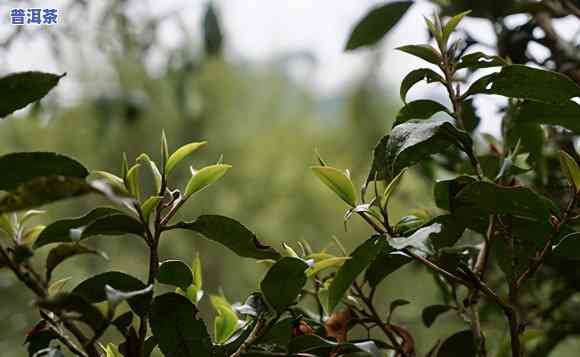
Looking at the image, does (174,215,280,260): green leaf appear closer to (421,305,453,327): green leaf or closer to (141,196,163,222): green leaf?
(141,196,163,222): green leaf

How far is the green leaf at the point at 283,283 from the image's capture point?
0.33 meters

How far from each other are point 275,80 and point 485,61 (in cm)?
456

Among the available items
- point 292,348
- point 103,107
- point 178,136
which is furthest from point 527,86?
point 178,136

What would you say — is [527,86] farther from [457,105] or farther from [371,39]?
[371,39]

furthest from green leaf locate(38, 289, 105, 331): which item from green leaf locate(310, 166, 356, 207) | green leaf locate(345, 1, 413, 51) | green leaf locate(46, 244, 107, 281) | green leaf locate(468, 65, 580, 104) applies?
green leaf locate(345, 1, 413, 51)

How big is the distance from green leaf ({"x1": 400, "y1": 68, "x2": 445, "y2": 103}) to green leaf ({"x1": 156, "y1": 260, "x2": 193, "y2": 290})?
166 millimetres

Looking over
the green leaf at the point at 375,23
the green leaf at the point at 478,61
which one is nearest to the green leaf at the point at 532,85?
the green leaf at the point at 478,61

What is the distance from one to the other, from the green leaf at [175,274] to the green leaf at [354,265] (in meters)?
0.08

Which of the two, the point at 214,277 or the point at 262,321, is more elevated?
the point at 262,321

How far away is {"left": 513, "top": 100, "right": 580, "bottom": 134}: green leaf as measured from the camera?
407 millimetres

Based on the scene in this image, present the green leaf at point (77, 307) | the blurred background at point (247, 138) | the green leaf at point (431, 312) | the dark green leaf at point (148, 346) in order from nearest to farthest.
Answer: the green leaf at point (77, 307)
the dark green leaf at point (148, 346)
the green leaf at point (431, 312)
the blurred background at point (247, 138)

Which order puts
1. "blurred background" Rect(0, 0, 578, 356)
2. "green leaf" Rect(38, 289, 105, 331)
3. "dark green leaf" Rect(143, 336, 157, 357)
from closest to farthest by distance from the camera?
"green leaf" Rect(38, 289, 105, 331)
"dark green leaf" Rect(143, 336, 157, 357)
"blurred background" Rect(0, 0, 578, 356)

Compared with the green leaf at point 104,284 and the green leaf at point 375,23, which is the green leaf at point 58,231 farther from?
→ the green leaf at point 375,23

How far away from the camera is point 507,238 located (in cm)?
39
